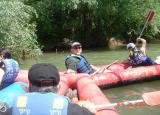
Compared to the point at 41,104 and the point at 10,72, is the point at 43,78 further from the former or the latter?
the point at 10,72

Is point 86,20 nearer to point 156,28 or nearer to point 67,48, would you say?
point 67,48

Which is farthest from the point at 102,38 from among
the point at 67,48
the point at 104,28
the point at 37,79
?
the point at 37,79

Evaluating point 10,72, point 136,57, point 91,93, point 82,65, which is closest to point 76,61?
point 82,65

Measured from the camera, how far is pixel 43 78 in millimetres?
2221

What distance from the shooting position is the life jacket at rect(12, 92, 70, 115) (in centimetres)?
221

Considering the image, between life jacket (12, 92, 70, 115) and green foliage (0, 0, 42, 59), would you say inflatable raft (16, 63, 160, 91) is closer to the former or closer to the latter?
green foliage (0, 0, 42, 59)

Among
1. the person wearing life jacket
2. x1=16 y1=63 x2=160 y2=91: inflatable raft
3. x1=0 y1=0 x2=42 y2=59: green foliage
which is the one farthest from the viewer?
x1=0 y1=0 x2=42 y2=59: green foliage

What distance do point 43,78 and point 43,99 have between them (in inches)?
4.2

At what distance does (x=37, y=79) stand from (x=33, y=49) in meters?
11.5

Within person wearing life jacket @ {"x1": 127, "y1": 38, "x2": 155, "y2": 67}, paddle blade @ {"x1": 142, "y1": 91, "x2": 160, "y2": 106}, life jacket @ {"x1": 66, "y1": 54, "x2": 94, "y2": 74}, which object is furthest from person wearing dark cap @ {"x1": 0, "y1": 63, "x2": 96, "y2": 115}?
person wearing life jacket @ {"x1": 127, "y1": 38, "x2": 155, "y2": 67}

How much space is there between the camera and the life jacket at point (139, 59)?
368 inches

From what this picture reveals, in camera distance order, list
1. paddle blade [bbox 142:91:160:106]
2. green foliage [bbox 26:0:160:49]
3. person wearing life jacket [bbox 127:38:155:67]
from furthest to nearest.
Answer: green foliage [bbox 26:0:160:49]
person wearing life jacket [bbox 127:38:155:67]
paddle blade [bbox 142:91:160:106]

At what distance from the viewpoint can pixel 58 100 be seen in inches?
87.7

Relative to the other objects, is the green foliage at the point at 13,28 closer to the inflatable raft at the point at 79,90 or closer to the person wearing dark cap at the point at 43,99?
the inflatable raft at the point at 79,90
